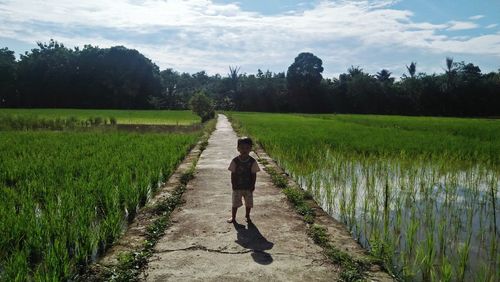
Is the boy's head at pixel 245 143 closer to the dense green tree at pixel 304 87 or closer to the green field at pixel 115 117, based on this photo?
the green field at pixel 115 117

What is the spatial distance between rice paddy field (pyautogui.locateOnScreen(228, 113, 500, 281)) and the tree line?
122ft

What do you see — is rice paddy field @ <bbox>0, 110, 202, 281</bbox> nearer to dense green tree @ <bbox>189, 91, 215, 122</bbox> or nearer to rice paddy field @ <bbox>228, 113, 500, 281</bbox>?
rice paddy field @ <bbox>228, 113, 500, 281</bbox>

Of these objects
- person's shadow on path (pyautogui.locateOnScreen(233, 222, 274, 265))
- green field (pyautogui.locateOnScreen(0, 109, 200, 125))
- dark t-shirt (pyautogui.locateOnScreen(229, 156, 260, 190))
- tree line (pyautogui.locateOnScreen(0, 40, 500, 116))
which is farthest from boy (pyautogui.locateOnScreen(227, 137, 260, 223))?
tree line (pyautogui.locateOnScreen(0, 40, 500, 116))

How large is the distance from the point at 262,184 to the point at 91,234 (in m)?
3.28

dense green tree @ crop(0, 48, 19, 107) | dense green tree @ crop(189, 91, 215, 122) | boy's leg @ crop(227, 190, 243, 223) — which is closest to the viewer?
boy's leg @ crop(227, 190, 243, 223)

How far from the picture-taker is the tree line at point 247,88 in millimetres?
45812

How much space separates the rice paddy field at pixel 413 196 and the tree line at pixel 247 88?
122 ft

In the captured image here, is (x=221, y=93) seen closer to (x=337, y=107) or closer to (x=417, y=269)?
(x=337, y=107)

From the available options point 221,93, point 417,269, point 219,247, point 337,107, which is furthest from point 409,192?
point 221,93

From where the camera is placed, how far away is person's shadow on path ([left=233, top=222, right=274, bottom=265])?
3.16 meters

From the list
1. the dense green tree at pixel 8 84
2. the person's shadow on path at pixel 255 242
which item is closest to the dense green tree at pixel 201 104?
the person's shadow on path at pixel 255 242

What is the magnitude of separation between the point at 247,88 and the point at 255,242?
5162 cm

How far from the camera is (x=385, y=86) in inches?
1996

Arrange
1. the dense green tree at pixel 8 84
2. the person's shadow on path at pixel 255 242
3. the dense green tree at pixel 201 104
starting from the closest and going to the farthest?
the person's shadow on path at pixel 255 242, the dense green tree at pixel 201 104, the dense green tree at pixel 8 84
